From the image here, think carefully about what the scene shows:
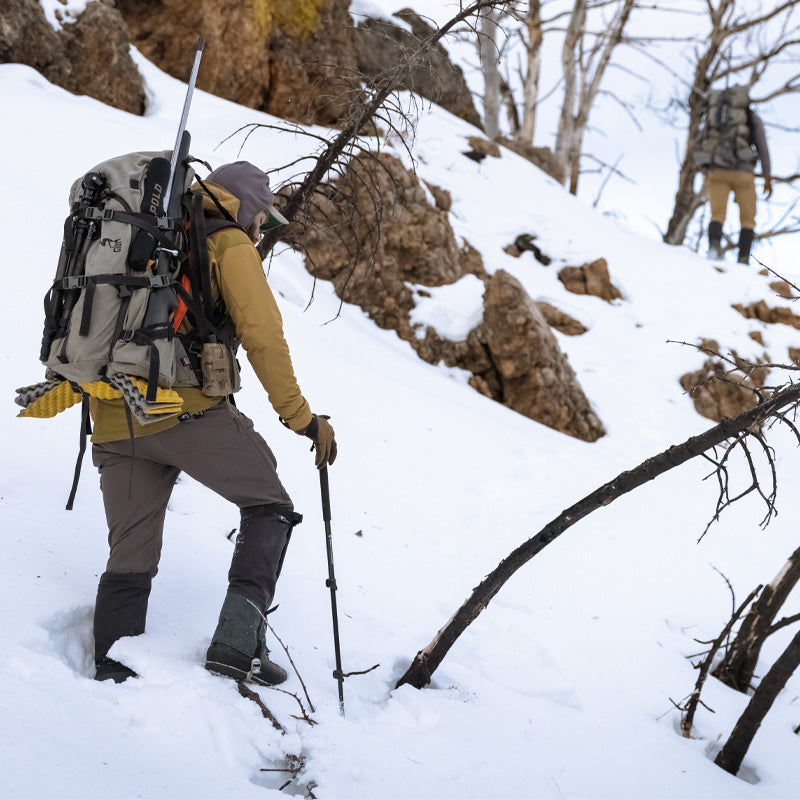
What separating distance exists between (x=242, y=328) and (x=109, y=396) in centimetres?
48

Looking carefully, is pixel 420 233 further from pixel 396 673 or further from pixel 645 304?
pixel 396 673

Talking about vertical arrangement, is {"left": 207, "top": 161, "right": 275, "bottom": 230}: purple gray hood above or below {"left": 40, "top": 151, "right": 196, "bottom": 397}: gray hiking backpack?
above

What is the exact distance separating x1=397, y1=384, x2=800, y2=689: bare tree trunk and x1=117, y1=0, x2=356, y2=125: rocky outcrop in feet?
29.3

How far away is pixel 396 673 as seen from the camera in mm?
3082

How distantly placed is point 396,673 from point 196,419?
1.40 metres

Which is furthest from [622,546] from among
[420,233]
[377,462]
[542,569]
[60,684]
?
[420,233]

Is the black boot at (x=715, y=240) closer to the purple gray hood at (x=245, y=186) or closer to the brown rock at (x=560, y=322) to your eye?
the brown rock at (x=560, y=322)

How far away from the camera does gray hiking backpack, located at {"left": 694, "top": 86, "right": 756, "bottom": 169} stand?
10.2 meters

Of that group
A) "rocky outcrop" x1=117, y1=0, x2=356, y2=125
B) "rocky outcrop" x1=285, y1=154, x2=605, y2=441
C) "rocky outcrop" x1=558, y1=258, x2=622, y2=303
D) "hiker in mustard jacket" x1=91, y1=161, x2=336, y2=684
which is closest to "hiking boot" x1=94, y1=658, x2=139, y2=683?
"hiker in mustard jacket" x1=91, y1=161, x2=336, y2=684

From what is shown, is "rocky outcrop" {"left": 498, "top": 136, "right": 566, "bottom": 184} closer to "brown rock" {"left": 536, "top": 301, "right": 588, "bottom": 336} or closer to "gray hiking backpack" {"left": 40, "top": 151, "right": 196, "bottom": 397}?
"brown rock" {"left": 536, "top": 301, "right": 588, "bottom": 336}

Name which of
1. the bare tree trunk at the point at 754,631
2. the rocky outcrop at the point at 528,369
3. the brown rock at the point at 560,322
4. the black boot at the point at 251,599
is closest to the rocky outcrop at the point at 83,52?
the rocky outcrop at the point at 528,369

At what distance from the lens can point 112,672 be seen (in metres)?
2.37

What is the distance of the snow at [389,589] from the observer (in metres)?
2.23

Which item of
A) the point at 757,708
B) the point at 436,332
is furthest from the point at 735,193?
the point at 757,708
